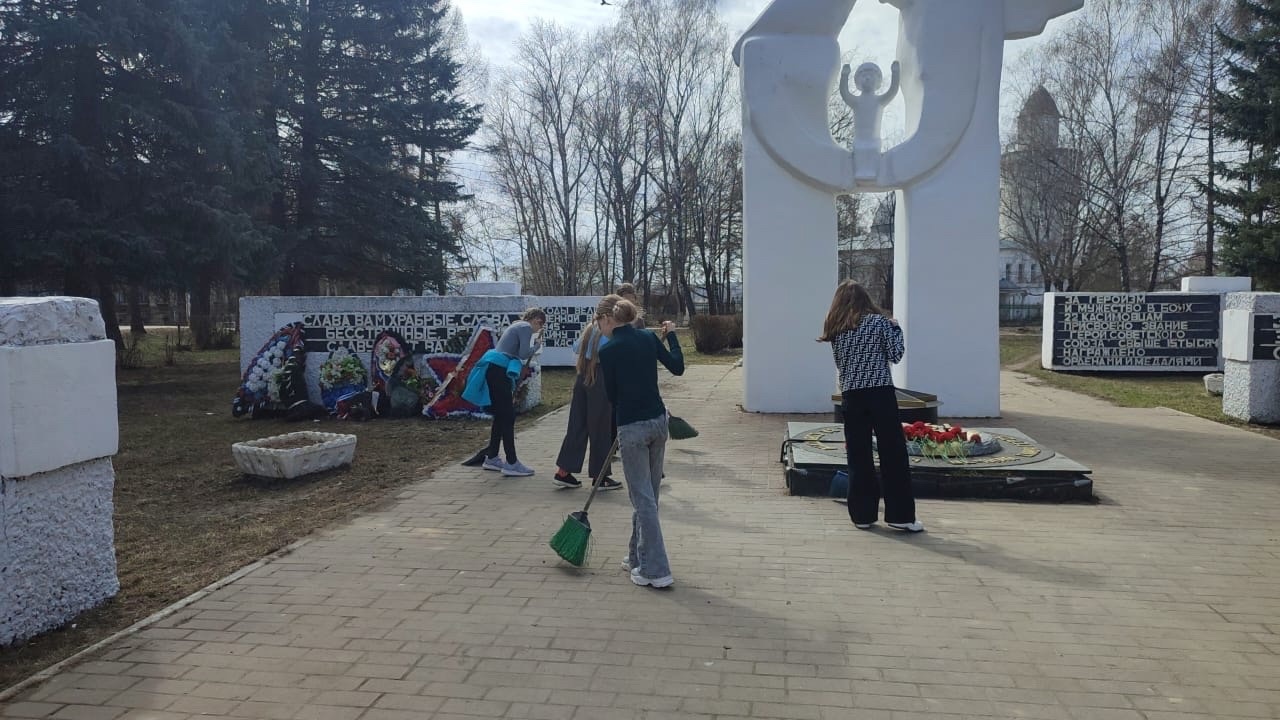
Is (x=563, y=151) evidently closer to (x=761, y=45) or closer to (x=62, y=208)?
(x=62, y=208)

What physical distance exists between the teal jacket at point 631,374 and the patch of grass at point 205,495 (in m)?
2.59

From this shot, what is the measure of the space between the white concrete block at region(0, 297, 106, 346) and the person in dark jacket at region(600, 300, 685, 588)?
2.52 meters

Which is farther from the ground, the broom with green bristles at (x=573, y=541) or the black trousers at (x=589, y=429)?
the black trousers at (x=589, y=429)

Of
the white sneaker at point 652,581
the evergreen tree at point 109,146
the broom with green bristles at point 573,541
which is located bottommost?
the white sneaker at point 652,581

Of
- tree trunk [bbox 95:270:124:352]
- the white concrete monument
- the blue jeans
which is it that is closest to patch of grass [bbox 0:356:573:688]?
the blue jeans

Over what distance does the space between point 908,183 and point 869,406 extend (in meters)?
6.14

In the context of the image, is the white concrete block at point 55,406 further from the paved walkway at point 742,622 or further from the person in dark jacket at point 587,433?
the person in dark jacket at point 587,433

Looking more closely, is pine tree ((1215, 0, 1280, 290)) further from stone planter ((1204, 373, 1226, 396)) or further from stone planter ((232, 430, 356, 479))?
stone planter ((232, 430, 356, 479))

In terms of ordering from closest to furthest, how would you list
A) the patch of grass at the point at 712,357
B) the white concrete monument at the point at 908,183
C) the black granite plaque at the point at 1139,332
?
the white concrete monument at the point at 908,183
the black granite plaque at the point at 1139,332
the patch of grass at the point at 712,357

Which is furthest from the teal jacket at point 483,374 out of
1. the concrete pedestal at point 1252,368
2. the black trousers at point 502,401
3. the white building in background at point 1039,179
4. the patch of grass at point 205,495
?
the white building in background at point 1039,179

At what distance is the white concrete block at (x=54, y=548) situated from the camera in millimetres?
3877

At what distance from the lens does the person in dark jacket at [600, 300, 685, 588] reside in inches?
184

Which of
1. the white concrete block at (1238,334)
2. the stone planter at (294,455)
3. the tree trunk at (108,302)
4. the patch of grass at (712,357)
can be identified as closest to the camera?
the stone planter at (294,455)

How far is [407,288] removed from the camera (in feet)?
83.2
